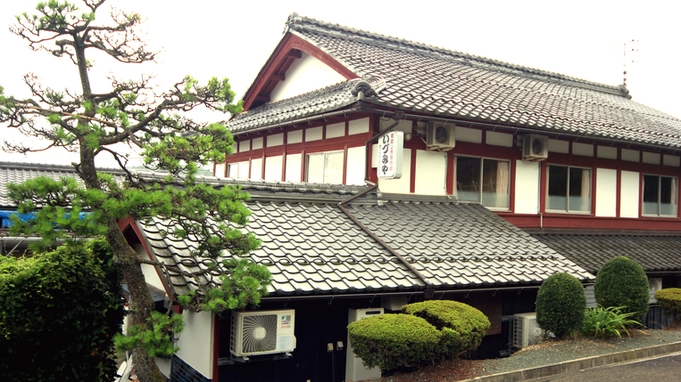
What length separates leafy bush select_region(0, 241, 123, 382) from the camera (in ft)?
20.7

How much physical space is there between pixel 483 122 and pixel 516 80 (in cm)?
757

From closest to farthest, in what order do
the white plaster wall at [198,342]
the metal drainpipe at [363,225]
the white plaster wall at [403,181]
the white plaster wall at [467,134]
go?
the white plaster wall at [198,342] < the metal drainpipe at [363,225] < the white plaster wall at [403,181] < the white plaster wall at [467,134]

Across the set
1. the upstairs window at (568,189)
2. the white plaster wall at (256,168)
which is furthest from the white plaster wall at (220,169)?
the upstairs window at (568,189)

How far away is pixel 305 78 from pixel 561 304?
9.67 m

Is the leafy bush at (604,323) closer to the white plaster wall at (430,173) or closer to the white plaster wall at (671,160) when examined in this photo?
the white plaster wall at (430,173)

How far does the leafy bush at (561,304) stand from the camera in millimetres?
9891

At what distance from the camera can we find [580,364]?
9180 mm

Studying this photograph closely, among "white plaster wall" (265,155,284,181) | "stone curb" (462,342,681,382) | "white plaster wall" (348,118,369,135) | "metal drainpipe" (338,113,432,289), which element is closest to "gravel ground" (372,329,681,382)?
"stone curb" (462,342,681,382)

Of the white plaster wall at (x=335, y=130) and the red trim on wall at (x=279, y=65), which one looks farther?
the red trim on wall at (x=279, y=65)

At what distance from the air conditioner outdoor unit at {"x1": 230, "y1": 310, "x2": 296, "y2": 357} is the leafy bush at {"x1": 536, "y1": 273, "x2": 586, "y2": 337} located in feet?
15.7

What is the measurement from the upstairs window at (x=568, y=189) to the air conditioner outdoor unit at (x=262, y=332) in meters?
9.68

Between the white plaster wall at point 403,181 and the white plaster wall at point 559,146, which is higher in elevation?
the white plaster wall at point 559,146

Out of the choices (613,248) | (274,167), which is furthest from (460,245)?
(274,167)

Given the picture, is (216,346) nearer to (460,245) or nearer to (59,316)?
(59,316)
